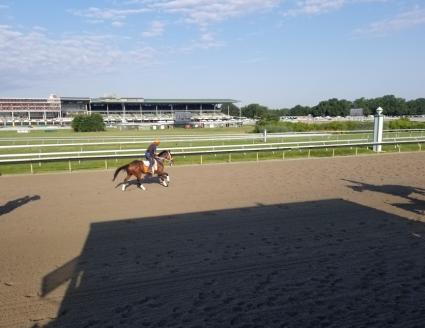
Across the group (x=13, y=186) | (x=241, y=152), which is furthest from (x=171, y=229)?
(x=241, y=152)

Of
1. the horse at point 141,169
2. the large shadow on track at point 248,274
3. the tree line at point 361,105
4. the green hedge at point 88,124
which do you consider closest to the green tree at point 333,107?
the tree line at point 361,105

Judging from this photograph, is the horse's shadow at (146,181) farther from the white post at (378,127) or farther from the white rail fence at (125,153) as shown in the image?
the white post at (378,127)

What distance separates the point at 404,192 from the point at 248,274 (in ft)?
25.8

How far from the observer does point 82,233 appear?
808cm

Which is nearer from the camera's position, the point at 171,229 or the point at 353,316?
the point at 353,316

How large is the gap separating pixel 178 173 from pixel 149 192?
14.2 feet

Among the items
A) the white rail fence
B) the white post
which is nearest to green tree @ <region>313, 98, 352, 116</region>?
the white rail fence

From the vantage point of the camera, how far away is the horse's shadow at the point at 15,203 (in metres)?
10.4

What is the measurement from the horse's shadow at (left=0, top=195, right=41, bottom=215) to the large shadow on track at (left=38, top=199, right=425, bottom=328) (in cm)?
305

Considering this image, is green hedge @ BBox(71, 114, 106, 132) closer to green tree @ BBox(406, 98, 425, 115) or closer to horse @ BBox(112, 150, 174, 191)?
horse @ BBox(112, 150, 174, 191)

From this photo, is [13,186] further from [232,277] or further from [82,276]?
[232,277]

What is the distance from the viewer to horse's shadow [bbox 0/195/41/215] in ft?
34.0

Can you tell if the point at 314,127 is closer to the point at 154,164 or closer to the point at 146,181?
the point at 146,181

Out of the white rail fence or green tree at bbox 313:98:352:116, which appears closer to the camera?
the white rail fence
